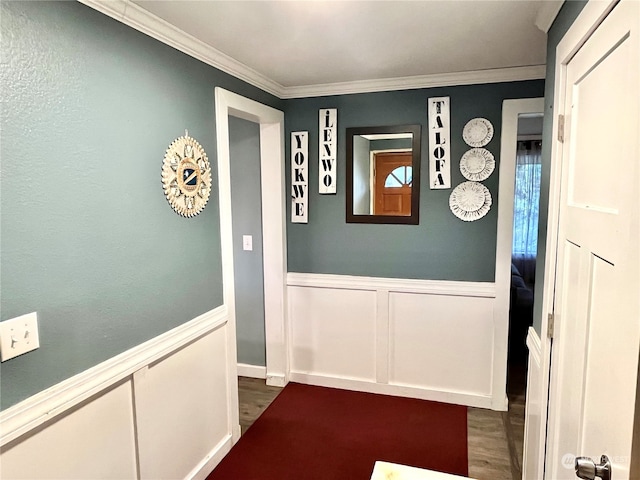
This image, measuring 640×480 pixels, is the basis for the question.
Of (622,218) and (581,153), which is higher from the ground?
(581,153)

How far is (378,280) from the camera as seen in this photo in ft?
10.1

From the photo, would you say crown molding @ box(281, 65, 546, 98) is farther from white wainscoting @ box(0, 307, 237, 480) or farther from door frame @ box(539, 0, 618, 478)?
white wainscoting @ box(0, 307, 237, 480)

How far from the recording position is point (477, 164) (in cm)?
274

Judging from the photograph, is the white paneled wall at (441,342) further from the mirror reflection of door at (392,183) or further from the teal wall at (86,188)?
the teal wall at (86,188)

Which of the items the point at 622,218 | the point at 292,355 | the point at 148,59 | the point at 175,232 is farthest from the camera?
the point at 292,355

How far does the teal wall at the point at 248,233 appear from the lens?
3223mm

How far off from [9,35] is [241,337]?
2.72 meters

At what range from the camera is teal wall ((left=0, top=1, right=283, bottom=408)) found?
1260 mm

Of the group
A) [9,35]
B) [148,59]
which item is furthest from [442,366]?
[9,35]

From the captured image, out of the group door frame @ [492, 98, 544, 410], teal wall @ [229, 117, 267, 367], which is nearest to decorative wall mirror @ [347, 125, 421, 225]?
door frame @ [492, 98, 544, 410]

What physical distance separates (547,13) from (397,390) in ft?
8.41

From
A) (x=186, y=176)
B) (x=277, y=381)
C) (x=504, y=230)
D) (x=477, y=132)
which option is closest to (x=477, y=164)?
(x=477, y=132)

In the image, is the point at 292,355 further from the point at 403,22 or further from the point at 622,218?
the point at 622,218

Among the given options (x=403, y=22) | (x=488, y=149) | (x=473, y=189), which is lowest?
(x=473, y=189)
